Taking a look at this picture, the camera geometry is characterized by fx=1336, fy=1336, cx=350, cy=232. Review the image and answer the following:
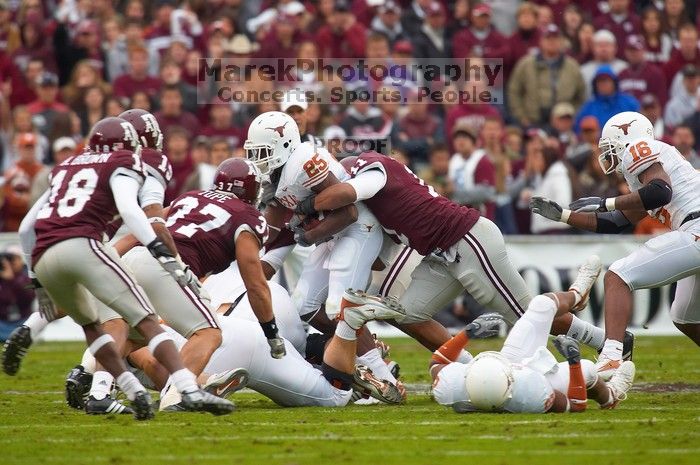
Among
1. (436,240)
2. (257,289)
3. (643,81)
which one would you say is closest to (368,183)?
(436,240)

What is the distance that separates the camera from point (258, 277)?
24.4 feet

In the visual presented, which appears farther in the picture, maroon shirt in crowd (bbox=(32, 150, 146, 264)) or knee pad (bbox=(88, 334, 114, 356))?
knee pad (bbox=(88, 334, 114, 356))

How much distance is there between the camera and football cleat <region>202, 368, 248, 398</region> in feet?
24.2

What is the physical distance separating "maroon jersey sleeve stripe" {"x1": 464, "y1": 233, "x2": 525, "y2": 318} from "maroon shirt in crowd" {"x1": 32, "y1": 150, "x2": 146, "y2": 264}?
7.32ft

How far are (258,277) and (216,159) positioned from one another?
604 cm

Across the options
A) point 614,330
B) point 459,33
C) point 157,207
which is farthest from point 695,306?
point 459,33

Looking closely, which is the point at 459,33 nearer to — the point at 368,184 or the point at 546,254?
the point at 546,254

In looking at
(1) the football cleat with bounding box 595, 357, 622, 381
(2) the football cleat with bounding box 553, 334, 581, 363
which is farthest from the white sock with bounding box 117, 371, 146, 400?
(1) the football cleat with bounding box 595, 357, 622, 381

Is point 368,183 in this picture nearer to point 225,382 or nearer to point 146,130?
point 146,130

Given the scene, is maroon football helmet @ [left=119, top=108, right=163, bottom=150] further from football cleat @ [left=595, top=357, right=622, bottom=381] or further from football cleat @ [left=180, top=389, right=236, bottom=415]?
football cleat @ [left=595, top=357, right=622, bottom=381]

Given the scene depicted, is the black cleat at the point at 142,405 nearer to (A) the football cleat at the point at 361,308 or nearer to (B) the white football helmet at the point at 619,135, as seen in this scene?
(A) the football cleat at the point at 361,308

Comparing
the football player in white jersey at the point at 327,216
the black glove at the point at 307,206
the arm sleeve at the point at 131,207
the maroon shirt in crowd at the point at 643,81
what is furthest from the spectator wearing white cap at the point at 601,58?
the arm sleeve at the point at 131,207

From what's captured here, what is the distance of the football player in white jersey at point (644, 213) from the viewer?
801 cm

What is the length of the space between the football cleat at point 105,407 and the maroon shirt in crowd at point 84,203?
98 centimetres
